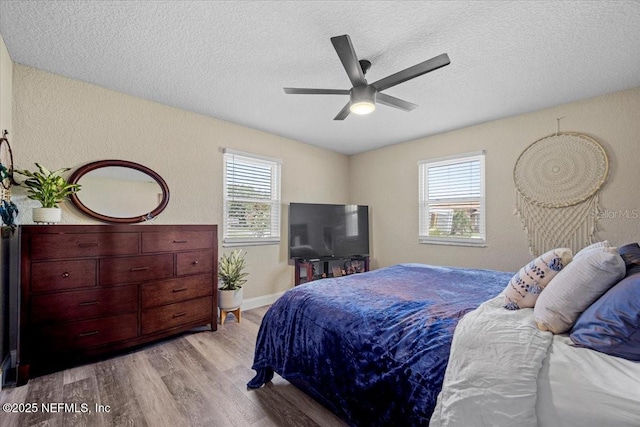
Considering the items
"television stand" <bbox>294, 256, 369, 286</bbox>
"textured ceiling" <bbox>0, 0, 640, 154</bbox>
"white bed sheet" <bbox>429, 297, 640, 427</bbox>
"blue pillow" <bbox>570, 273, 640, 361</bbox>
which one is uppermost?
"textured ceiling" <bbox>0, 0, 640, 154</bbox>

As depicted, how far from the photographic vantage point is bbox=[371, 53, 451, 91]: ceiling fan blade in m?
1.73

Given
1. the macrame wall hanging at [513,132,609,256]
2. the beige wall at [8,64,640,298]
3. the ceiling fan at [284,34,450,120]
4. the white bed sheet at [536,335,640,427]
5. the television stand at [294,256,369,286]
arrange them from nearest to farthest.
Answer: the white bed sheet at [536,335,640,427] < the ceiling fan at [284,34,450,120] < the beige wall at [8,64,640,298] < the macrame wall hanging at [513,132,609,256] < the television stand at [294,256,369,286]

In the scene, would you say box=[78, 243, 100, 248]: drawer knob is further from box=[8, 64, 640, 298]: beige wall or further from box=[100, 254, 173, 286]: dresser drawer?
box=[8, 64, 640, 298]: beige wall

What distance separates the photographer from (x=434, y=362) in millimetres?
1152

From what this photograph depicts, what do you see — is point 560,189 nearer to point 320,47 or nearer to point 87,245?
point 320,47

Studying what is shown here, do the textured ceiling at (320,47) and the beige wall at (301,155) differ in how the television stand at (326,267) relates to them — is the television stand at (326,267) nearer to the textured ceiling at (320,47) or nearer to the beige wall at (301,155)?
the beige wall at (301,155)

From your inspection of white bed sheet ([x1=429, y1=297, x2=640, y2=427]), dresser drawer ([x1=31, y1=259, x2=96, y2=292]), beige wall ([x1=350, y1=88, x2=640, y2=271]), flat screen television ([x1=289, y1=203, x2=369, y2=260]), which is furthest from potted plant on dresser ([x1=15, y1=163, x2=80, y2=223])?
beige wall ([x1=350, y1=88, x2=640, y2=271])

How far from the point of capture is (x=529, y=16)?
1729mm

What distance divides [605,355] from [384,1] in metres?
1.95

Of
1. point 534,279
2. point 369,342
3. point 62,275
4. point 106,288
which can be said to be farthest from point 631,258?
point 62,275

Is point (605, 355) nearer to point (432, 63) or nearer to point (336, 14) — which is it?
point (432, 63)

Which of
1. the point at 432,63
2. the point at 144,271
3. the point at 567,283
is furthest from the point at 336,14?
the point at 144,271

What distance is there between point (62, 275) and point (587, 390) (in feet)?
10.0

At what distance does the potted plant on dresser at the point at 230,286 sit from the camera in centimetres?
311
